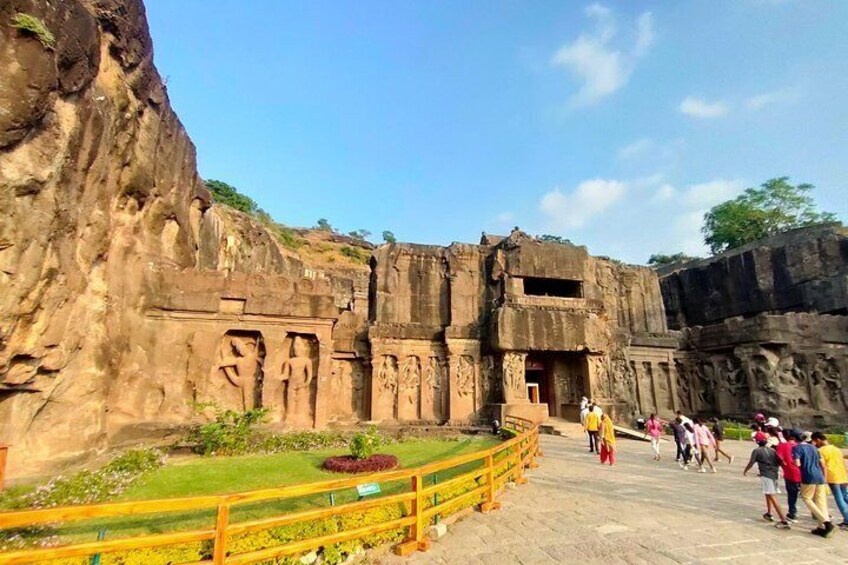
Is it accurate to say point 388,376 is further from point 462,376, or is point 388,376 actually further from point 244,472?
point 244,472

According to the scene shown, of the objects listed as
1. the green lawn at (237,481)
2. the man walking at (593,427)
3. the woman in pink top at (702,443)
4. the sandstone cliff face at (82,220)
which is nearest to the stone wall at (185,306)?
the sandstone cliff face at (82,220)

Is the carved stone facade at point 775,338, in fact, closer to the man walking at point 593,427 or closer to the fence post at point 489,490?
the man walking at point 593,427

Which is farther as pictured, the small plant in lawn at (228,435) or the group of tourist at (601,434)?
the small plant in lawn at (228,435)

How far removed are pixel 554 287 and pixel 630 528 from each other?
18811 mm

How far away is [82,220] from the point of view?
1011 centimetres

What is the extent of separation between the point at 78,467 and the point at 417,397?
1263 cm

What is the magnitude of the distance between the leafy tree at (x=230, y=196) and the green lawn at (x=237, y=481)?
41.3m

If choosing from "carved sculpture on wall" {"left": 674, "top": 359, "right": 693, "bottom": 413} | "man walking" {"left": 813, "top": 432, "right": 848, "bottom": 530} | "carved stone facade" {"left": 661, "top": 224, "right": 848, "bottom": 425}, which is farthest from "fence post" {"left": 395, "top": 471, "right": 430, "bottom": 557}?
"carved sculpture on wall" {"left": 674, "top": 359, "right": 693, "bottom": 413}

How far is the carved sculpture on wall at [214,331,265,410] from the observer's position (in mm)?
14719

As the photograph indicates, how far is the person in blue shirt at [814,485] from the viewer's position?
600 centimetres

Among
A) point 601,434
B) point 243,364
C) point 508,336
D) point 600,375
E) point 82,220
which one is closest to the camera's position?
point 82,220

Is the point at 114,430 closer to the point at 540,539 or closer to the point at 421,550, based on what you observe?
the point at 421,550

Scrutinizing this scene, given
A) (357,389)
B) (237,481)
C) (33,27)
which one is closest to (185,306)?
(237,481)

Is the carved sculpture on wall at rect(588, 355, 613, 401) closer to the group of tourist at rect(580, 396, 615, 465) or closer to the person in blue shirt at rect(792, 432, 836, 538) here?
the group of tourist at rect(580, 396, 615, 465)
